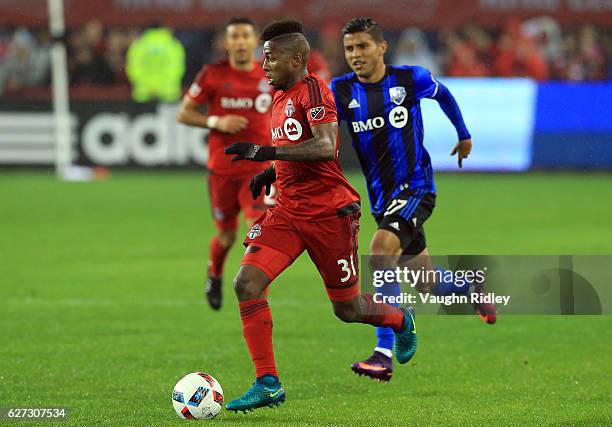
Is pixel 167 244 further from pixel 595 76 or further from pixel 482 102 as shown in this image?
pixel 595 76

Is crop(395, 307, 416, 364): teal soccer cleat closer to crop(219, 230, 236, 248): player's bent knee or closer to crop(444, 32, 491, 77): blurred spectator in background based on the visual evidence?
crop(219, 230, 236, 248): player's bent knee

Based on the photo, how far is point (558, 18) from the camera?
2395cm

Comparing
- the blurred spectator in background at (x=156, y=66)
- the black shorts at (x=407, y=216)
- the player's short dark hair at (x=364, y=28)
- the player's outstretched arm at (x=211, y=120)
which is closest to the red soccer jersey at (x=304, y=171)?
the black shorts at (x=407, y=216)

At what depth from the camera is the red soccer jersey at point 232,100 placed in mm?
10734

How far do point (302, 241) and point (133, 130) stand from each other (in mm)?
14921

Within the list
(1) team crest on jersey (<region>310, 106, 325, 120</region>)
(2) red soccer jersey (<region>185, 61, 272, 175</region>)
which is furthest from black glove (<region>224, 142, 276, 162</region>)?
(2) red soccer jersey (<region>185, 61, 272, 175</region>)

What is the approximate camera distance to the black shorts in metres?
8.14

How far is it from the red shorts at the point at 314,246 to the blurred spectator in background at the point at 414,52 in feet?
Result: 51.9

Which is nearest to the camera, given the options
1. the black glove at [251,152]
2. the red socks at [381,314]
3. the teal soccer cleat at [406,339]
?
the black glove at [251,152]

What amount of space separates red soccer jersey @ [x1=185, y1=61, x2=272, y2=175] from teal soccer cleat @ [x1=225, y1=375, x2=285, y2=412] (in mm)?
4144

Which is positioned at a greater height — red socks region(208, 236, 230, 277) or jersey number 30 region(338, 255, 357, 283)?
jersey number 30 region(338, 255, 357, 283)

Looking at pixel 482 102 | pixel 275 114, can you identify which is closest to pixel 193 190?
pixel 482 102

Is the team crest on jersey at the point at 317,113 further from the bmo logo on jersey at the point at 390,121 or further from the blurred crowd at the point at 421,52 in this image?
the blurred crowd at the point at 421,52

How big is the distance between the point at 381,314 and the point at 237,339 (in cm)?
213
